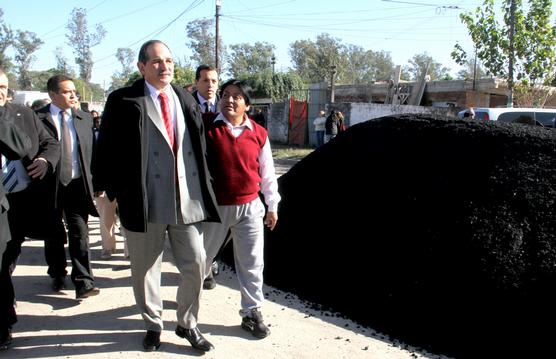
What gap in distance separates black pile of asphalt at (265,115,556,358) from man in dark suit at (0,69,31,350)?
6.71ft

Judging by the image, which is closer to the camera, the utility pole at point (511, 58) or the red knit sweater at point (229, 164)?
the red knit sweater at point (229, 164)

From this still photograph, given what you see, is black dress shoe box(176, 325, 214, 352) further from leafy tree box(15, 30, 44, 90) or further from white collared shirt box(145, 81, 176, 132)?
leafy tree box(15, 30, 44, 90)

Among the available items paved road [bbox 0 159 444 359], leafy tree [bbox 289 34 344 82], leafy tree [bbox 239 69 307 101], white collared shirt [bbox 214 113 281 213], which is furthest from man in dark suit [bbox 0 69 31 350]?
leafy tree [bbox 289 34 344 82]

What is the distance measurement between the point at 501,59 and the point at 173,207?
17.6 meters

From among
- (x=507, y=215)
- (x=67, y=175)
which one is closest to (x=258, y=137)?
(x=67, y=175)

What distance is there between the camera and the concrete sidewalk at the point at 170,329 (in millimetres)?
3154

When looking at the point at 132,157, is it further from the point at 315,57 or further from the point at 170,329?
the point at 315,57

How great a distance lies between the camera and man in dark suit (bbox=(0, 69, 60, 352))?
10.8 ft

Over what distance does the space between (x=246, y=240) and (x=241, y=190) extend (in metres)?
0.34

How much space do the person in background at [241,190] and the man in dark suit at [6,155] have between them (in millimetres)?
1111

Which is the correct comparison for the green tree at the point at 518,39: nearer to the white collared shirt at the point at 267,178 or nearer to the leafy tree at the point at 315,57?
the white collared shirt at the point at 267,178

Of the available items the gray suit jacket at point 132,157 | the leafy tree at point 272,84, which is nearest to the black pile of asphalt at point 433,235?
the gray suit jacket at point 132,157

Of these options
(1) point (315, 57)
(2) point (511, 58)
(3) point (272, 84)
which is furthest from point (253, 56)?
(2) point (511, 58)

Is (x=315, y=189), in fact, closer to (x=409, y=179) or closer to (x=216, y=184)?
(x=409, y=179)
